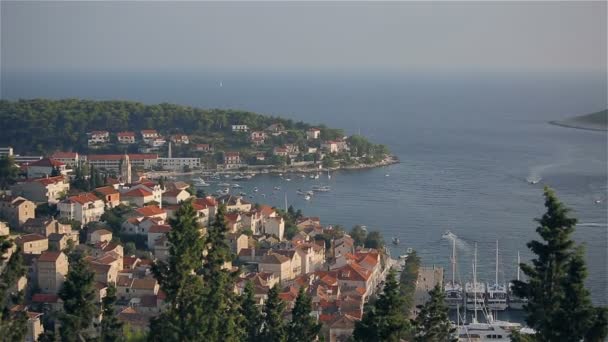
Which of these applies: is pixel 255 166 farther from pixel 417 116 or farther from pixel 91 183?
pixel 417 116

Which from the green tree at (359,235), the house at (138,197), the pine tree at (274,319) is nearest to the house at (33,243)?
the house at (138,197)

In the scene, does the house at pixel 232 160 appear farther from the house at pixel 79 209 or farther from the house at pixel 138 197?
the house at pixel 79 209

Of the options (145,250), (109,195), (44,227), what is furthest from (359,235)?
(44,227)

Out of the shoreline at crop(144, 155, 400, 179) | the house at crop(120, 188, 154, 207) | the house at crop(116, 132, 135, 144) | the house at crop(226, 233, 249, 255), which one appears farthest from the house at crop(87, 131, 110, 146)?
the house at crop(226, 233, 249, 255)

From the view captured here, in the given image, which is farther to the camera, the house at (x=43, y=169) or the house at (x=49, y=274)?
the house at (x=43, y=169)

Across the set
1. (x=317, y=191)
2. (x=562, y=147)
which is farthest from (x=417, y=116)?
(x=317, y=191)

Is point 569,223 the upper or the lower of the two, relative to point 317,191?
upper
